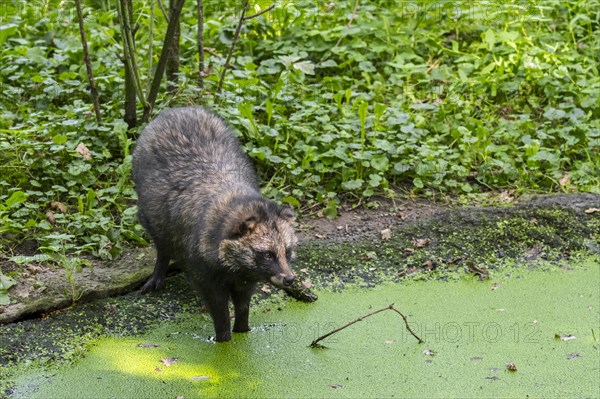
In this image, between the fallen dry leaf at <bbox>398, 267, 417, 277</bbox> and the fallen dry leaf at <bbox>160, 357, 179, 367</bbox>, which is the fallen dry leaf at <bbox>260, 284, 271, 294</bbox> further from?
the fallen dry leaf at <bbox>160, 357, 179, 367</bbox>

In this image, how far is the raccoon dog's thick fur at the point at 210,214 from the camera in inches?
206

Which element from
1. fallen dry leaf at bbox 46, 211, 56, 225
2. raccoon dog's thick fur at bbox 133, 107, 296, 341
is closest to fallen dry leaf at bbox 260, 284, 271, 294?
raccoon dog's thick fur at bbox 133, 107, 296, 341

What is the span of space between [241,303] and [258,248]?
20.7 inches

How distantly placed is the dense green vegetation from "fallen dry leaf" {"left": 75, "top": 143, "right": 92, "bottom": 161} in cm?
1

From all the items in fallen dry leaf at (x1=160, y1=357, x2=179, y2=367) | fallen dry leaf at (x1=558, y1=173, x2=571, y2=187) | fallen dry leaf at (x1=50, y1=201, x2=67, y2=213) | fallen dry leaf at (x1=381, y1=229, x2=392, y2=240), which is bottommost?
fallen dry leaf at (x1=558, y1=173, x2=571, y2=187)

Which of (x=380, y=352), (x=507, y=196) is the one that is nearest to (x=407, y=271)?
(x=380, y=352)

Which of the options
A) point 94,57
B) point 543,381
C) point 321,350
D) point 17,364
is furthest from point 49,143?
point 543,381

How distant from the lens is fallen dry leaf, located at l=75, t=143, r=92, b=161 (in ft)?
23.7

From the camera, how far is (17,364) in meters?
5.00

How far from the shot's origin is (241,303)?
5559 mm

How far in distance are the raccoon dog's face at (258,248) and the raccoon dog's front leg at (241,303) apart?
0.20 metres

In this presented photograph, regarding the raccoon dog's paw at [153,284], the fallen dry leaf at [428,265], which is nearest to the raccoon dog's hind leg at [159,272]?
the raccoon dog's paw at [153,284]

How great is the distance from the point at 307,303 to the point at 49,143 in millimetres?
2603

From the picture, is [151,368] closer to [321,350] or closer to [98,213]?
[321,350]
